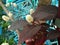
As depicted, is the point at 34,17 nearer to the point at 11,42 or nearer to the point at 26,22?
the point at 26,22

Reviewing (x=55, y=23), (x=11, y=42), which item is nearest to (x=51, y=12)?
(x=55, y=23)

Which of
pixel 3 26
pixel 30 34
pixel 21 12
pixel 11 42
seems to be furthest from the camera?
pixel 3 26

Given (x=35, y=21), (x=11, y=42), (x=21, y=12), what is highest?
(x=35, y=21)

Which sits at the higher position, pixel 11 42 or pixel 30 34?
pixel 30 34

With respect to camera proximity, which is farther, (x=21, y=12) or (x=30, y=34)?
(x=21, y=12)

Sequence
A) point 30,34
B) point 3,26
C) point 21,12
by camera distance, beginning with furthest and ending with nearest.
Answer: point 3,26
point 21,12
point 30,34

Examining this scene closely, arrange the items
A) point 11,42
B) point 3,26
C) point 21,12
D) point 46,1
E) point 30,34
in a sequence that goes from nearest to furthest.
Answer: point 30,34
point 46,1
point 21,12
point 11,42
point 3,26

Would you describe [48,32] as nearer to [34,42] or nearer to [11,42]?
[34,42]

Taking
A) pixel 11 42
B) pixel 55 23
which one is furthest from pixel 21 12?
pixel 55 23

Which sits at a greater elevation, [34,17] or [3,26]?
[34,17]
